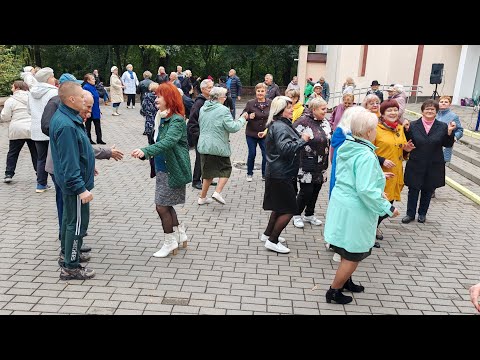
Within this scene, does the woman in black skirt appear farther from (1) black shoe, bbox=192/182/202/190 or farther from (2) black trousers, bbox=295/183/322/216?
(1) black shoe, bbox=192/182/202/190

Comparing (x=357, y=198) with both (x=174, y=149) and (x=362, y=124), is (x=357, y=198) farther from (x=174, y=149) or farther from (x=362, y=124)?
(x=174, y=149)

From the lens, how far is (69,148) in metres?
3.74

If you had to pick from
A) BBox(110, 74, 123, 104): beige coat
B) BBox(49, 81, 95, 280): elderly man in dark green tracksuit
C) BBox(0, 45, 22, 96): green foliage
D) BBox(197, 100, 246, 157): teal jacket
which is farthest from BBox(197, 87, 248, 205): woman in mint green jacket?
BBox(0, 45, 22, 96): green foliage

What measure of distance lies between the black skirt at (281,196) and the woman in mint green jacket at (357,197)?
1024 millimetres

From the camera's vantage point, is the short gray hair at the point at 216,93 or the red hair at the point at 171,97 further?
the short gray hair at the point at 216,93

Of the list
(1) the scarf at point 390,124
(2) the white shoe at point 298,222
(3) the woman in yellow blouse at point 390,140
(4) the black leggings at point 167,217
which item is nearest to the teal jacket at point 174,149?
(4) the black leggings at point 167,217

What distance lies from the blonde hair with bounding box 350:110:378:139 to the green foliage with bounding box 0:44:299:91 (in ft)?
87.6

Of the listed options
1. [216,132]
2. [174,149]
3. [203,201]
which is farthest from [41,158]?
[174,149]

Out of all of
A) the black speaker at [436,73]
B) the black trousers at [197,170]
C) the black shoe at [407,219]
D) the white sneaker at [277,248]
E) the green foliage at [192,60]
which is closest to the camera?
the white sneaker at [277,248]

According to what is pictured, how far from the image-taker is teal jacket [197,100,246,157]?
596 cm

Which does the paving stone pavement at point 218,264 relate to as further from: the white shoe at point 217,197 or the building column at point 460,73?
the building column at point 460,73

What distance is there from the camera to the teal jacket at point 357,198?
3.42 meters

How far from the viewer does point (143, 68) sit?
31.8m
